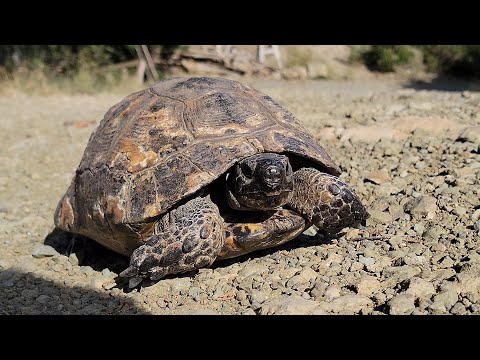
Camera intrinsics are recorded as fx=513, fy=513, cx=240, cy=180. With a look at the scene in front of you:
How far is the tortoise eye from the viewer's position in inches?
130

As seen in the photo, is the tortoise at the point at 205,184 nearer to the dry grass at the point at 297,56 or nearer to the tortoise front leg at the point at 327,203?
the tortoise front leg at the point at 327,203

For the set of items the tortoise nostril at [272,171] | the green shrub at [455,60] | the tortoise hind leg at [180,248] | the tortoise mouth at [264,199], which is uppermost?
the tortoise nostril at [272,171]

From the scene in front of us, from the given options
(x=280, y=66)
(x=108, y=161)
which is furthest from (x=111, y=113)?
(x=280, y=66)

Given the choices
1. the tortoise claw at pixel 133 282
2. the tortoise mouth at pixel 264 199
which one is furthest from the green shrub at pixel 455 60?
the tortoise claw at pixel 133 282

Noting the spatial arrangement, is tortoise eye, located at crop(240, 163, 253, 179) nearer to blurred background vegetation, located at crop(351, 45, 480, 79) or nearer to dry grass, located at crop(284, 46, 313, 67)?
blurred background vegetation, located at crop(351, 45, 480, 79)

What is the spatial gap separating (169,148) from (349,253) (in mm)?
1427

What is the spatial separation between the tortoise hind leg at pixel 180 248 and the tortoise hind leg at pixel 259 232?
0.53 ft

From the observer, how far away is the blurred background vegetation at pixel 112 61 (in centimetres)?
1368

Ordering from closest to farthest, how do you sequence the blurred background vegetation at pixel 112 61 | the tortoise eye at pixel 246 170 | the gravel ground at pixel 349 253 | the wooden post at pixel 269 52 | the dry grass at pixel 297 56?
the gravel ground at pixel 349 253 → the tortoise eye at pixel 246 170 → the blurred background vegetation at pixel 112 61 → the wooden post at pixel 269 52 → the dry grass at pixel 297 56

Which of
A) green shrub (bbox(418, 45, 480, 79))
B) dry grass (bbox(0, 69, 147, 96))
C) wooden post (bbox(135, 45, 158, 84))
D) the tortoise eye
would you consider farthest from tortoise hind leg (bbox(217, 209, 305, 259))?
green shrub (bbox(418, 45, 480, 79))

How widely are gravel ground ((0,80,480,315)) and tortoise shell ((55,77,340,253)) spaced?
45cm

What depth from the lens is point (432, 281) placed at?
9.71ft

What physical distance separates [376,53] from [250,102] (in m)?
13.7

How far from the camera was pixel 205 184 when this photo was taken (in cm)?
328
